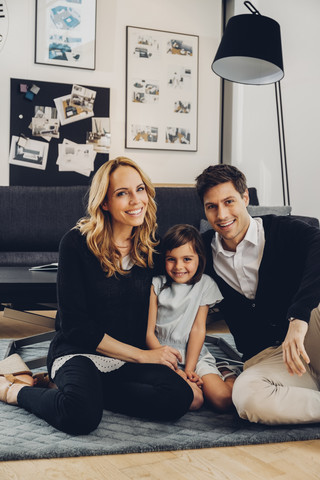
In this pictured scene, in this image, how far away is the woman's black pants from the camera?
1386 millimetres

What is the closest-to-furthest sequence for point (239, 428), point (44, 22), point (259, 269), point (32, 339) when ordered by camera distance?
1. point (239, 428)
2. point (259, 269)
3. point (32, 339)
4. point (44, 22)

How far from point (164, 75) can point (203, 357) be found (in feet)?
9.41

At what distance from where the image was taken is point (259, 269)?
5.38 feet

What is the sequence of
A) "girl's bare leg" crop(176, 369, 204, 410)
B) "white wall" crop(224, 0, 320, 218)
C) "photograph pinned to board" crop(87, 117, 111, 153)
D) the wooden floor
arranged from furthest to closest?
"photograph pinned to board" crop(87, 117, 111, 153), "white wall" crop(224, 0, 320, 218), "girl's bare leg" crop(176, 369, 204, 410), the wooden floor

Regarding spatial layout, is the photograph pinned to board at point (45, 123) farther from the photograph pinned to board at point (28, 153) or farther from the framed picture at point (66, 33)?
the framed picture at point (66, 33)

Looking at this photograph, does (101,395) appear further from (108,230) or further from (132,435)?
(108,230)

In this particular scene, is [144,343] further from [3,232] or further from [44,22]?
[44,22]

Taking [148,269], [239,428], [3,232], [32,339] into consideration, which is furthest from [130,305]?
[3,232]

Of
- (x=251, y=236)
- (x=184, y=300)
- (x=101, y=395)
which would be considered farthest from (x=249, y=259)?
(x=101, y=395)

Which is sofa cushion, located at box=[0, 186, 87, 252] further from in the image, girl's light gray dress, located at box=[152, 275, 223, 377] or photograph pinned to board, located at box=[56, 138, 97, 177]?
girl's light gray dress, located at box=[152, 275, 223, 377]

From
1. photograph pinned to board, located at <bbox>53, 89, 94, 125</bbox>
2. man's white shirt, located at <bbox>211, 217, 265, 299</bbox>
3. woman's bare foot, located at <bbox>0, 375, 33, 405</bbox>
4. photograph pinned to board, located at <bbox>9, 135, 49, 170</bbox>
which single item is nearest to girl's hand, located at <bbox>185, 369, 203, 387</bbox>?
man's white shirt, located at <bbox>211, 217, 265, 299</bbox>

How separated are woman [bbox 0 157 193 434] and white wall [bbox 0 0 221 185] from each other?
238 cm

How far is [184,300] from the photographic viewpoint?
5.73ft

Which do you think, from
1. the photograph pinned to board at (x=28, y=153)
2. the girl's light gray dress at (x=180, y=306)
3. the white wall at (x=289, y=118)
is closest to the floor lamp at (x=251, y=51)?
the white wall at (x=289, y=118)
